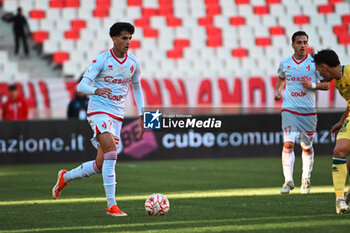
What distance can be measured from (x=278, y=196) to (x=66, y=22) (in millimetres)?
16077

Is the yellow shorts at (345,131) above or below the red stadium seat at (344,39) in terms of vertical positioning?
below

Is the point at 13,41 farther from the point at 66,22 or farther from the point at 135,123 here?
the point at 135,123

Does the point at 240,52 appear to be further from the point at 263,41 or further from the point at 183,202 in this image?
the point at 183,202

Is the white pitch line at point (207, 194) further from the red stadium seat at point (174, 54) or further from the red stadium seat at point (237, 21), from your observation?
the red stadium seat at point (237, 21)

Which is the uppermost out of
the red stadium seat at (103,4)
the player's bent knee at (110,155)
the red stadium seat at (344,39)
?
the red stadium seat at (103,4)

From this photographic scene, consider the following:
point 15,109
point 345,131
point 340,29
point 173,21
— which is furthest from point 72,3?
point 345,131

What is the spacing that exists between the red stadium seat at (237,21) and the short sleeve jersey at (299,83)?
1574 cm

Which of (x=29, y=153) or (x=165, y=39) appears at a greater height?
(x=165, y=39)

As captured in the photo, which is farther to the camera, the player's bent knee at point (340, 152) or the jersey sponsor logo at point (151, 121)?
the jersey sponsor logo at point (151, 121)

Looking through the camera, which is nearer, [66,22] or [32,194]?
[32,194]

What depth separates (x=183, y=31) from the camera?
25.5 meters

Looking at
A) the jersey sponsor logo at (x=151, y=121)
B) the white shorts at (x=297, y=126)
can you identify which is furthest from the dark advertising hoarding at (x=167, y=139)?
the white shorts at (x=297, y=126)

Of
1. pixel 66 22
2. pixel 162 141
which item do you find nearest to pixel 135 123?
pixel 162 141

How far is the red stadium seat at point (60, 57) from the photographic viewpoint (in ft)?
77.0
